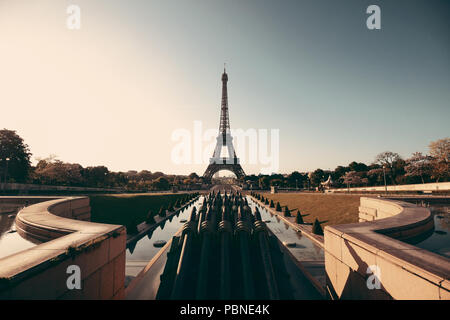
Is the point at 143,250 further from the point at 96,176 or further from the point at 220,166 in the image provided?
the point at 220,166

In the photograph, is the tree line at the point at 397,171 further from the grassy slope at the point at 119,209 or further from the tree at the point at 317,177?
the grassy slope at the point at 119,209

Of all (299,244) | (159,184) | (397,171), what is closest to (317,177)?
(397,171)

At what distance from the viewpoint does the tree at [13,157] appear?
1444 inches

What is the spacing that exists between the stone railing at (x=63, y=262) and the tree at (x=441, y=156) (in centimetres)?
5615

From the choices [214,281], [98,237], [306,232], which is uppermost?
[98,237]

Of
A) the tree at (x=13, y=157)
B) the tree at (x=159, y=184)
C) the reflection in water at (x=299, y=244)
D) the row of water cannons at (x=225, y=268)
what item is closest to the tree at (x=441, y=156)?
the reflection in water at (x=299, y=244)

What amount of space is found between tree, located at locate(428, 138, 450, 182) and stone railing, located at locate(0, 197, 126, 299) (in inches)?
2211

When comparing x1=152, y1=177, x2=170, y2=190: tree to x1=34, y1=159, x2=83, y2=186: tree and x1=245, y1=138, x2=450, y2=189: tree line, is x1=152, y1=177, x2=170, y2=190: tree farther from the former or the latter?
x1=245, y1=138, x2=450, y2=189: tree line

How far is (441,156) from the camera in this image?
4128 centimetres

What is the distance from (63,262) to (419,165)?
6817cm

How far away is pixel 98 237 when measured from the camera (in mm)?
6551

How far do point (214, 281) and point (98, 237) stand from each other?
14.2 feet
